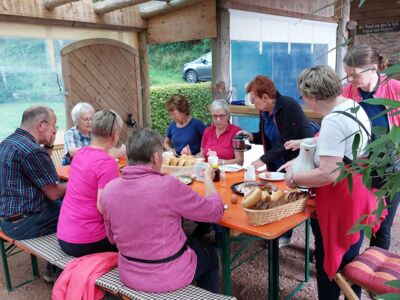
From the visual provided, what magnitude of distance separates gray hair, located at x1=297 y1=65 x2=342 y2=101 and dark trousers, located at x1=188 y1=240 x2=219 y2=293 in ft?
3.54

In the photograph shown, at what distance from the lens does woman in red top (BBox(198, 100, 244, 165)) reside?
133 inches

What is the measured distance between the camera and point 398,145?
0.62m

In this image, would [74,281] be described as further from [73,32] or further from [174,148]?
[73,32]

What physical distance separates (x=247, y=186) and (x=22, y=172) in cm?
153

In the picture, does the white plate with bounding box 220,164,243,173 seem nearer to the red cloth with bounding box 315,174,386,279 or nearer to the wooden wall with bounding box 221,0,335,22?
the red cloth with bounding box 315,174,386,279

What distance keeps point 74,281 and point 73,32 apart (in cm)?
412

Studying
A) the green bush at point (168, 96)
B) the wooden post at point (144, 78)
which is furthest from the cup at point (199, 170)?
the green bush at point (168, 96)

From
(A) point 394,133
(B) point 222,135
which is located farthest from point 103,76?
(A) point 394,133

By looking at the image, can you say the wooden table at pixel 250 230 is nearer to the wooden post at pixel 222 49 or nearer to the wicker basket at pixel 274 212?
the wicker basket at pixel 274 212

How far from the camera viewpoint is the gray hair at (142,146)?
72.2 inches

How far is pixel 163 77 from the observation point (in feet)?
59.9

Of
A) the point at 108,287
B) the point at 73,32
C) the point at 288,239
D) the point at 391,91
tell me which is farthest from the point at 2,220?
the point at 73,32

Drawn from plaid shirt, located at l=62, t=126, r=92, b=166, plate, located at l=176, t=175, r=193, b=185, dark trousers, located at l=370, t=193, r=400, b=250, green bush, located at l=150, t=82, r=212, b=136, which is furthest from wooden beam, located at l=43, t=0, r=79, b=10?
green bush, located at l=150, t=82, r=212, b=136

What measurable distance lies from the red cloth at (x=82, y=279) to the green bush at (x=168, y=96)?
298 inches
